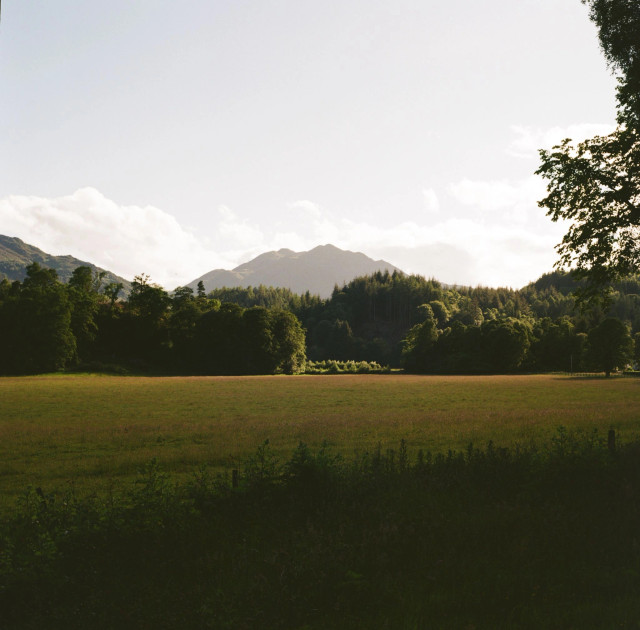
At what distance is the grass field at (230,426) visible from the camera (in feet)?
65.9

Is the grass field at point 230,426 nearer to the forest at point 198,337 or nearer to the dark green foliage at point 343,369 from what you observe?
the forest at point 198,337

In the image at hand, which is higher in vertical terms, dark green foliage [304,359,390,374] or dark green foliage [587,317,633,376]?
dark green foliage [587,317,633,376]

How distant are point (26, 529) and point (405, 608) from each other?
7010 millimetres

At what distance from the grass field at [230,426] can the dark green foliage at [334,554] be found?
583 centimetres

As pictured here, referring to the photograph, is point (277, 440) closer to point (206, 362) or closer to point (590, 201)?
point (590, 201)

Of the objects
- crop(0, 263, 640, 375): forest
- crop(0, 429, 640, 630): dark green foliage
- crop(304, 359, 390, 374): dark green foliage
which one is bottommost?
crop(304, 359, 390, 374): dark green foliage

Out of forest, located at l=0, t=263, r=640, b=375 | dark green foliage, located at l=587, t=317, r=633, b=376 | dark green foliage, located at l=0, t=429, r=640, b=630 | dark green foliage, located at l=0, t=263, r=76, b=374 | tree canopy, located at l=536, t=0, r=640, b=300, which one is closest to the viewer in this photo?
dark green foliage, located at l=0, t=429, r=640, b=630

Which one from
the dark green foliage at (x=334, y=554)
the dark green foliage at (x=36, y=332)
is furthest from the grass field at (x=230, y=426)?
the dark green foliage at (x=36, y=332)

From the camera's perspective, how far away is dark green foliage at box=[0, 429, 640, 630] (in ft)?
22.2

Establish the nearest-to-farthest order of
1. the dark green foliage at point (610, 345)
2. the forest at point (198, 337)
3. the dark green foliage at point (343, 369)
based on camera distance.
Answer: the dark green foliage at point (610, 345) < the forest at point (198, 337) < the dark green foliage at point (343, 369)

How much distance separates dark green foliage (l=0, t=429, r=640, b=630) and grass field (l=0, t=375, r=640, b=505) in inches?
229

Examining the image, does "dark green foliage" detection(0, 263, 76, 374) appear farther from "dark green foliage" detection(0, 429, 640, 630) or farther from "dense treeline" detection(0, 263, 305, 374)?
"dark green foliage" detection(0, 429, 640, 630)

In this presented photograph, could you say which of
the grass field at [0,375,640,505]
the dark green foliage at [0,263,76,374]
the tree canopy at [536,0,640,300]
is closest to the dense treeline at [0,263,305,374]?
the dark green foliage at [0,263,76,374]

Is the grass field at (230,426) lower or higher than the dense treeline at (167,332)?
lower
